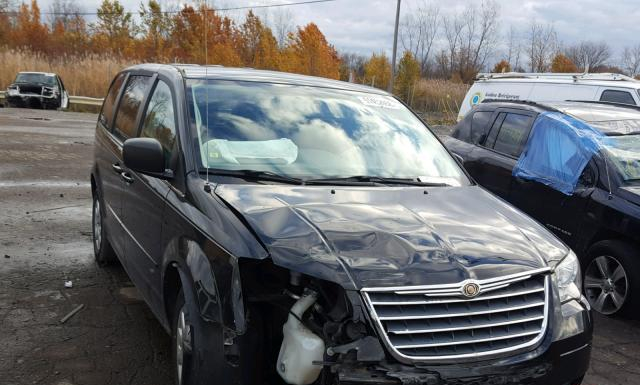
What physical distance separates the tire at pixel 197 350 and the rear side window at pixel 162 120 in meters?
1.00

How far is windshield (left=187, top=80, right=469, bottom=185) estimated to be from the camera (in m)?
3.26

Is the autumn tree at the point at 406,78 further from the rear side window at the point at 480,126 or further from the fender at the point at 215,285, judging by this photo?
the fender at the point at 215,285

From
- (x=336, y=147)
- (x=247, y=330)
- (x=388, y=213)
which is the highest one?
(x=336, y=147)

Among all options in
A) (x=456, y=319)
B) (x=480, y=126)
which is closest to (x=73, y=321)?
(x=456, y=319)

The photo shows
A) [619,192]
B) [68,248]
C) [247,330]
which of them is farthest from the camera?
[68,248]

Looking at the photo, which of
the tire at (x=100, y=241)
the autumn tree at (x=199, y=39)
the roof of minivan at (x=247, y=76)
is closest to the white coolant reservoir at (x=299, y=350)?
the roof of minivan at (x=247, y=76)

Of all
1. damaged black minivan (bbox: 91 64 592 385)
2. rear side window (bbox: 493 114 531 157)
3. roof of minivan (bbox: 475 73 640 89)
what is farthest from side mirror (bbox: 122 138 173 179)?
roof of minivan (bbox: 475 73 640 89)

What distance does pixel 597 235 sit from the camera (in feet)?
16.5

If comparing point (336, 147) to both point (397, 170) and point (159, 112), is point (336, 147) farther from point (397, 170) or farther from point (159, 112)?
point (159, 112)

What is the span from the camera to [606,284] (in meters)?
4.90

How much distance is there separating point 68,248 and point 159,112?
2.59 meters

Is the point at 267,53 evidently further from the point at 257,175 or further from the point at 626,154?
the point at 257,175

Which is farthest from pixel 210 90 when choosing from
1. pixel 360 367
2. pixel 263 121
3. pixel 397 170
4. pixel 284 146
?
pixel 360 367

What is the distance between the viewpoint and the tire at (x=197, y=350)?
232cm
